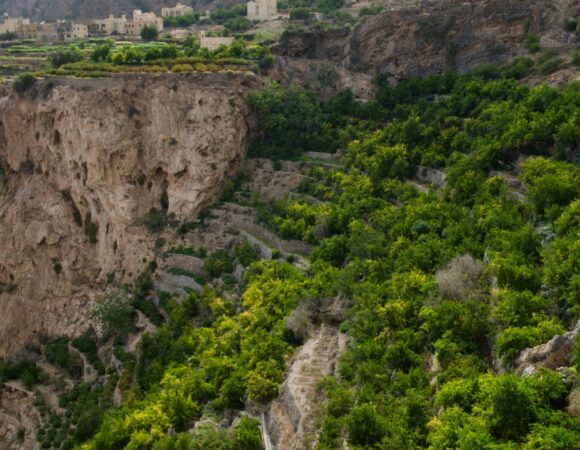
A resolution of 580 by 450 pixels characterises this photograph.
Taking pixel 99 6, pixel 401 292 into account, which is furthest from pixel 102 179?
pixel 99 6

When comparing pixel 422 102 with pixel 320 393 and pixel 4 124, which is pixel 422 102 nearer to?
pixel 320 393

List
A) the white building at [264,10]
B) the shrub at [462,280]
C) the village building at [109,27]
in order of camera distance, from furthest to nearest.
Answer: the village building at [109,27] → the white building at [264,10] → the shrub at [462,280]

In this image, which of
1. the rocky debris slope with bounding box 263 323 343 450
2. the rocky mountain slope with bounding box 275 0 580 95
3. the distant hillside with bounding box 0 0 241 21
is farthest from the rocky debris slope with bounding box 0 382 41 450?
the distant hillside with bounding box 0 0 241 21

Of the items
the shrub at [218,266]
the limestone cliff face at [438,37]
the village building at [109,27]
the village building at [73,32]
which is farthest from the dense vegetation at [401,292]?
the village building at [109,27]

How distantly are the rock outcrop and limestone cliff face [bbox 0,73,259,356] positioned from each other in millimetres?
24665

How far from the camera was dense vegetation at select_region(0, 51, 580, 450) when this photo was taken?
16297 millimetres

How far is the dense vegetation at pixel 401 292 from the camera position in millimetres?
16297

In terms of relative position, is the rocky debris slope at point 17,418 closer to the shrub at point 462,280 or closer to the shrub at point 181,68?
the shrub at point 181,68

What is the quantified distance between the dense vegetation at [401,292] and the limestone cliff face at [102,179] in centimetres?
276

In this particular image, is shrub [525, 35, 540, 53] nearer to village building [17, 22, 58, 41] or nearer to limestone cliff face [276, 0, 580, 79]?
limestone cliff face [276, 0, 580, 79]

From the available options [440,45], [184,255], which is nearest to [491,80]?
[440,45]

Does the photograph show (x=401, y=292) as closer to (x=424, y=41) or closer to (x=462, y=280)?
(x=462, y=280)

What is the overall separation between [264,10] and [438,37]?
29013 mm

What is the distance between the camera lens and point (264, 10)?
64500 mm
